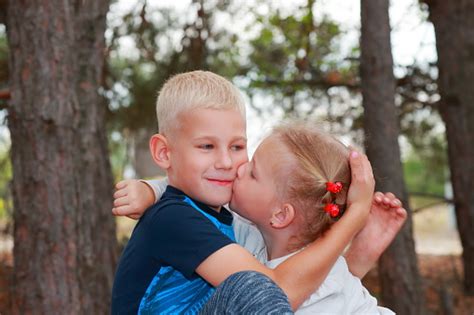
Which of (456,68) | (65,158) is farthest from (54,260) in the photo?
(456,68)

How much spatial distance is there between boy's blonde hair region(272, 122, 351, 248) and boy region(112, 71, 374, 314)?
0.19 ft

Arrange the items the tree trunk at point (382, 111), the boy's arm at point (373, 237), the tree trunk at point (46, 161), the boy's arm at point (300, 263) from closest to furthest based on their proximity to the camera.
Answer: the boy's arm at point (300, 263), the boy's arm at point (373, 237), the tree trunk at point (46, 161), the tree trunk at point (382, 111)

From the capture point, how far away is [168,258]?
2072mm

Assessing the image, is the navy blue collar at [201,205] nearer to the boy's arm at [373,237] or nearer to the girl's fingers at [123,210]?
the girl's fingers at [123,210]

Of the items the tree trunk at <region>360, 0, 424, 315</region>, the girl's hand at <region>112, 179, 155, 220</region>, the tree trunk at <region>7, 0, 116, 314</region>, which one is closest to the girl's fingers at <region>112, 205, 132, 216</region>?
the girl's hand at <region>112, 179, 155, 220</region>

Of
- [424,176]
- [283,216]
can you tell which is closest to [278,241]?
[283,216]

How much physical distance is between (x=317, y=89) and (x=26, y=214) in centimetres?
631

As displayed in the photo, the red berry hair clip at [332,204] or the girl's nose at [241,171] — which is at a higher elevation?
the girl's nose at [241,171]

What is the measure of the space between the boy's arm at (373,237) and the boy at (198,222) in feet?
1.13

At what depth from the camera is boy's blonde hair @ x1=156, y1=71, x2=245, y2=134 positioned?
7.36 ft

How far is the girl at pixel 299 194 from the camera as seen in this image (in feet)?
7.36

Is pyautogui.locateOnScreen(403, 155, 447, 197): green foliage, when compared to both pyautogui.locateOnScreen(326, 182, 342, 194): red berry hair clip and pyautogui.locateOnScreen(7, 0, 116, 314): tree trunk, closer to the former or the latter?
pyautogui.locateOnScreen(7, 0, 116, 314): tree trunk

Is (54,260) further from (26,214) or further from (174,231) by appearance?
(174,231)

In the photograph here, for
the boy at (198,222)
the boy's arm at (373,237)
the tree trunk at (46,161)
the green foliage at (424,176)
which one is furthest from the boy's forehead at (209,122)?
the green foliage at (424,176)
